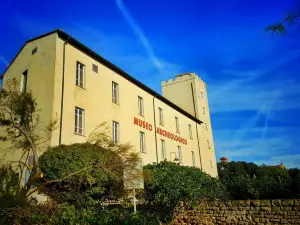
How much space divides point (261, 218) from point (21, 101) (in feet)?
36.0

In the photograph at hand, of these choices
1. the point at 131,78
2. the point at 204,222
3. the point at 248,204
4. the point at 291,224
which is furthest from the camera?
the point at 131,78

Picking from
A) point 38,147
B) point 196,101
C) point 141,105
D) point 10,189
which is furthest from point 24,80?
point 196,101

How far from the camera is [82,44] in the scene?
56.0 feet

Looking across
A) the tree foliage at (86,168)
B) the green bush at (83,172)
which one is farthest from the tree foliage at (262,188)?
the green bush at (83,172)

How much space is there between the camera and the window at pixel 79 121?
612 inches

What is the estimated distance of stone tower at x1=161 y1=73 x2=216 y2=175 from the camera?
35.0 meters

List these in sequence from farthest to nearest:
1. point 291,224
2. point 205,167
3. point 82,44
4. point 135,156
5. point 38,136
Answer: point 205,167 < point 82,44 < point 38,136 < point 135,156 < point 291,224

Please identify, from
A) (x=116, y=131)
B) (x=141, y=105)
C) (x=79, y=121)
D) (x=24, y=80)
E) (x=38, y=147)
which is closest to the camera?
(x=38, y=147)

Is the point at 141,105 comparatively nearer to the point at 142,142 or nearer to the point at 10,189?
the point at 142,142

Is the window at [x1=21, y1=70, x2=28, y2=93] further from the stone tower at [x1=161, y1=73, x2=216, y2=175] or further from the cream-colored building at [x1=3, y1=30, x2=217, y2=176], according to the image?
the stone tower at [x1=161, y1=73, x2=216, y2=175]

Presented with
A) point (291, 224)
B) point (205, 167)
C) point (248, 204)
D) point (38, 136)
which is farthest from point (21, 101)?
point (205, 167)

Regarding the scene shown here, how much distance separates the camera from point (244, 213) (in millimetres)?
10477

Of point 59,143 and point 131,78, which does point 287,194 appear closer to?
point 59,143

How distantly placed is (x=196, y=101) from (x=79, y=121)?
858 inches
